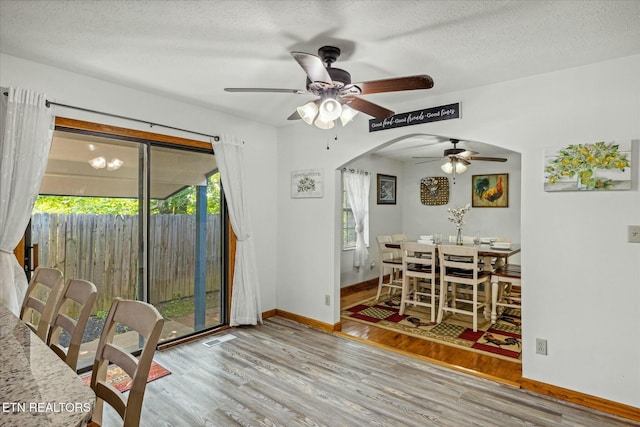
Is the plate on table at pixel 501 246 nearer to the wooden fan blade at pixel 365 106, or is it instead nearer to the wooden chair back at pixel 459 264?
the wooden chair back at pixel 459 264

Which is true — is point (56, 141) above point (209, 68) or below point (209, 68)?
below

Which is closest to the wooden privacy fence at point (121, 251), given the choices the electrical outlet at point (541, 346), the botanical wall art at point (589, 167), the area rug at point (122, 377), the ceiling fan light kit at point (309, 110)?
the area rug at point (122, 377)

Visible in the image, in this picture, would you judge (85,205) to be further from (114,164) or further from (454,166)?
(454,166)

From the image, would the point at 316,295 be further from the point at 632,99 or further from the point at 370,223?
the point at 632,99

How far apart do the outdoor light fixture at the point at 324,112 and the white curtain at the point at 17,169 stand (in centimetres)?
196

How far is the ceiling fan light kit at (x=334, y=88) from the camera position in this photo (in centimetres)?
204

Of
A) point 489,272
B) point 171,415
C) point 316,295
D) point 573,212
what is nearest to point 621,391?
point 573,212

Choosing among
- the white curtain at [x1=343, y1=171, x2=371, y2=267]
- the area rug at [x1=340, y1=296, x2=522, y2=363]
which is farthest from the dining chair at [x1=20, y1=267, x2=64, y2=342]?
the white curtain at [x1=343, y1=171, x2=371, y2=267]

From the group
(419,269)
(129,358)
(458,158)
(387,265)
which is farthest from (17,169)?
(458,158)

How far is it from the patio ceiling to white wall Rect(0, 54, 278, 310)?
200 mm

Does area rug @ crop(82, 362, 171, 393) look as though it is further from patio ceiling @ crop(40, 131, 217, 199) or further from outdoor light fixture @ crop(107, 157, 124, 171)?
outdoor light fixture @ crop(107, 157, 124, 171)

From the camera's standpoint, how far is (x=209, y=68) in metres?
2.68

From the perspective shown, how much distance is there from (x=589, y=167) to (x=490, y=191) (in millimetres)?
3931

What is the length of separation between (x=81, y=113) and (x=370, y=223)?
4708 mm
